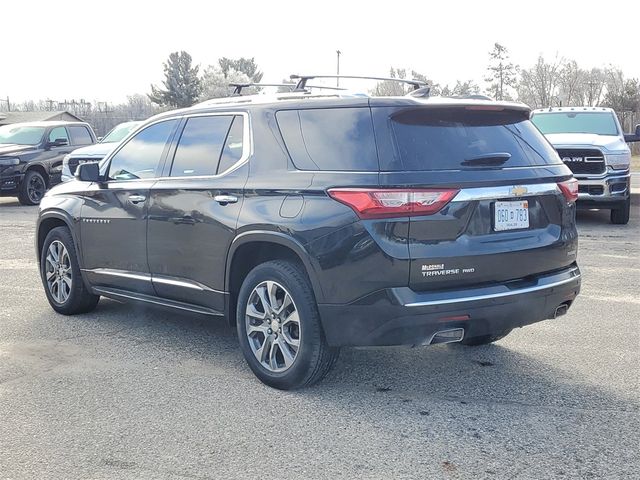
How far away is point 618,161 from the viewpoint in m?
12.5

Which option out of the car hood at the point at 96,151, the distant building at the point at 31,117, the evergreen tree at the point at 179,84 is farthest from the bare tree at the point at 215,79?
the car hood at the point at 96,151

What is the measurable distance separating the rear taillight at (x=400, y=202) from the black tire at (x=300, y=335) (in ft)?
2.08

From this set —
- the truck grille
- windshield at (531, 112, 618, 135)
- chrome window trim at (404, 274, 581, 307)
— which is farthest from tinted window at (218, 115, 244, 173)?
windshield at (531, 112, 618, 135)

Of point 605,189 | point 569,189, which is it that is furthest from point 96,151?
point 569,189

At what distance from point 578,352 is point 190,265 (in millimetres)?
2783

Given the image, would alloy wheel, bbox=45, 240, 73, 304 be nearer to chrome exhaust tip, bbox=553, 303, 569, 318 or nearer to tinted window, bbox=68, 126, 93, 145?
chrome exhaust tip, bbox=553, 303, 569, 318

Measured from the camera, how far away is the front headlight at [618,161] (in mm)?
12445

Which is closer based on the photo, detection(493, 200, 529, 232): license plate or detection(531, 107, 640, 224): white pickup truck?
detection(493, 200, 529, 232): license plate

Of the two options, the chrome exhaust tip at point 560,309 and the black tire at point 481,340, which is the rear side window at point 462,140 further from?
the black tire at point 481,340

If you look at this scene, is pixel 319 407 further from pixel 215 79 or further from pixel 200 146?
pixel 215 79

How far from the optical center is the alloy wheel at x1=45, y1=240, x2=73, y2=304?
22.2ft

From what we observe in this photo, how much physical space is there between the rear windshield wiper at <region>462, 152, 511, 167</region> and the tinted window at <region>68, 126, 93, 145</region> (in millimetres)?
15116

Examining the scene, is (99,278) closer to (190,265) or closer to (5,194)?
(190,265)

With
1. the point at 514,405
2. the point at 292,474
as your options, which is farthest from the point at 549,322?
the point at 292,474
